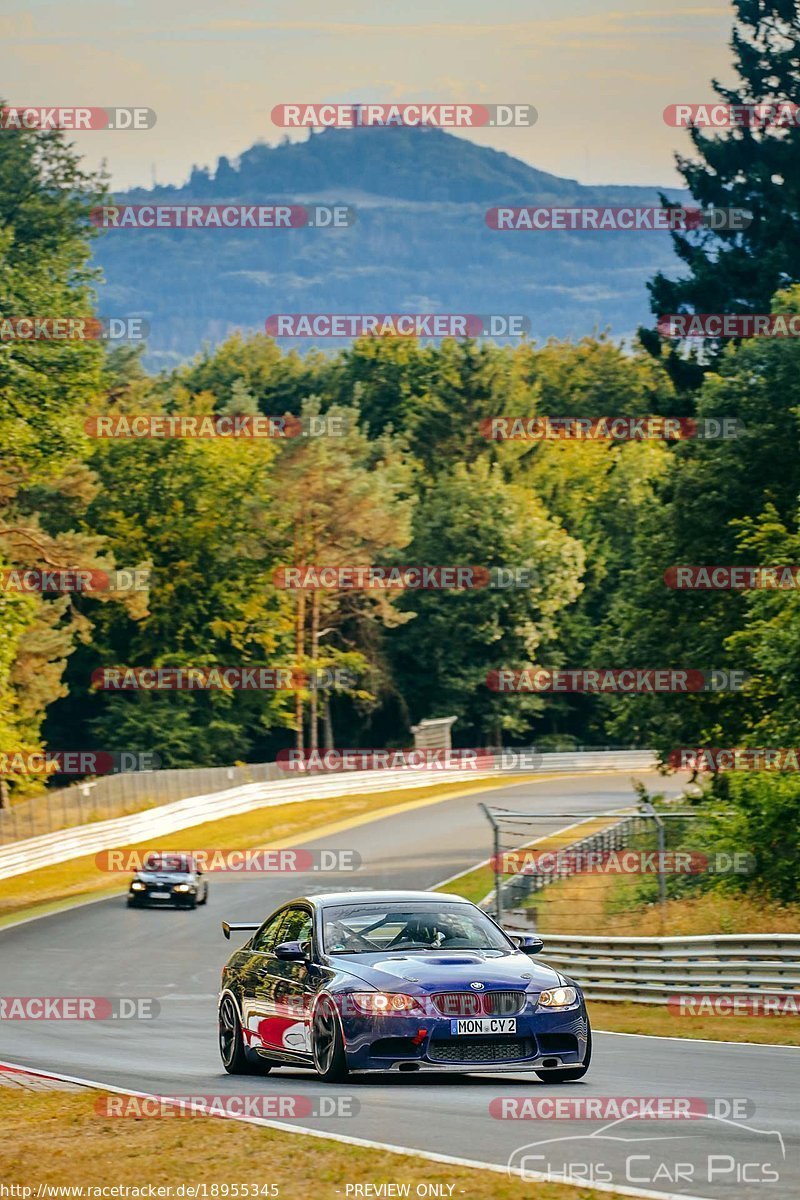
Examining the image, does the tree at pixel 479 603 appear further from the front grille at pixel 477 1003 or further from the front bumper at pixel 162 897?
the front grille at pixel 477 1003

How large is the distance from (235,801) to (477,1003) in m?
50.2

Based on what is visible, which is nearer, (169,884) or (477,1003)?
(477,1003)

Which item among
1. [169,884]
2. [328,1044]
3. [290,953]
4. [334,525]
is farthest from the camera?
[334,525]

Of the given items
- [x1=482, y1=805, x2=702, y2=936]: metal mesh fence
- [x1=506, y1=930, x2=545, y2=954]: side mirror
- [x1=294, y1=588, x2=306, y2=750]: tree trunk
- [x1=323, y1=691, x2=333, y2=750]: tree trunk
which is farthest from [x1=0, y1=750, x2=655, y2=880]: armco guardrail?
[x1=506, y1=930, x2=545, y2=954]: side mirror

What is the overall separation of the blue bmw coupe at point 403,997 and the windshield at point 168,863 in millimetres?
27614

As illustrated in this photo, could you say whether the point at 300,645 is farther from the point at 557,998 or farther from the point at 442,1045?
the point at 442,1045

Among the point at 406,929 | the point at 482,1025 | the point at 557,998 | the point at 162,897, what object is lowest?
the point at 162,897

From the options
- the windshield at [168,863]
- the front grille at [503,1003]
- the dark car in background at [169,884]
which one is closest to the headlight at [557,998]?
the front grille at [503,1003]

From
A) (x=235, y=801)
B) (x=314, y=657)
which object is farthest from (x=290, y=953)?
(x=314, y=657)

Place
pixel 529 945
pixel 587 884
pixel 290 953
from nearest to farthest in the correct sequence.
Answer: pixel 290 953 < pixel 529 945 < pixel 587 884

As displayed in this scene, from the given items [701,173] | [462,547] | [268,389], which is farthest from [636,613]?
[268,389]

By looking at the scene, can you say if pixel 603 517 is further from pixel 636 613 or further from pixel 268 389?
pixel 636 613

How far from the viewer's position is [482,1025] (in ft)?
39.0

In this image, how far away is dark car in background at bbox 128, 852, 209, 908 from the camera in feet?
133
